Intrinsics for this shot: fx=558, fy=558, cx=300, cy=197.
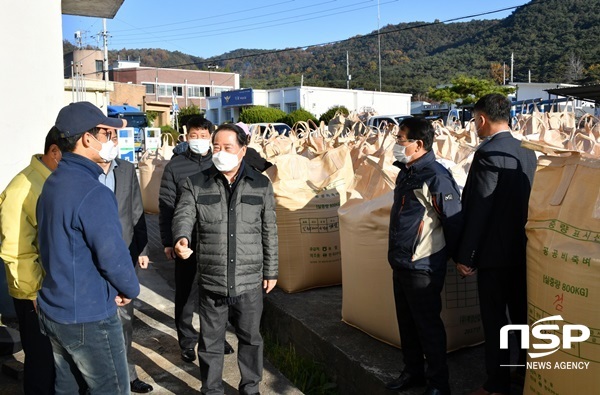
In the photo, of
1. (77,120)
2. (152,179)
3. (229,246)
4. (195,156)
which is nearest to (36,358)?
(229,246)

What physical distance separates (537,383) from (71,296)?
197 centimetres

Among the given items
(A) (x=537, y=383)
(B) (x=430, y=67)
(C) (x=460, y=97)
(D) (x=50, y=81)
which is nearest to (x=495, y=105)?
(A) (x=537, y=383)

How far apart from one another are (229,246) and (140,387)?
1150 mm

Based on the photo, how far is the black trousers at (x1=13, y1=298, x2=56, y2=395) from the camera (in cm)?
285

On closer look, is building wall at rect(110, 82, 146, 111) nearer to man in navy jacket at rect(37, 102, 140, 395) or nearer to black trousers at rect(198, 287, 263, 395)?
black trousers at rect(198, 287, 263, 395)

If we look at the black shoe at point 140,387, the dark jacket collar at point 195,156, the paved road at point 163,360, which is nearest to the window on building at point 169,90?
the paved road at point 163,360

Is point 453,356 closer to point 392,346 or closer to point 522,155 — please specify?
point 392,346

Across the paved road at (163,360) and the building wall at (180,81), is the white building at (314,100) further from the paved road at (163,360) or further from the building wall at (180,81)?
the paved road at (163,360)

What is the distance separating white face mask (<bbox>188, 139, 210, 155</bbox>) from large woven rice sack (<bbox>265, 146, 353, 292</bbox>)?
0.74 metres

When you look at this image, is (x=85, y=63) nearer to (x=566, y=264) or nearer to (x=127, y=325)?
(x=127, y=325)

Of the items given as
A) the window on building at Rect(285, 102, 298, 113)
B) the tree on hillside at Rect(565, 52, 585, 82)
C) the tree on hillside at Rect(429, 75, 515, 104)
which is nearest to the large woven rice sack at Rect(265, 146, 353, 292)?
the tree on hillside at Rect(429, 75, 515, 104)

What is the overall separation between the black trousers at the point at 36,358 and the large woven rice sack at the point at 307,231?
2.06 m

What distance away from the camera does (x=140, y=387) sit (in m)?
3.42

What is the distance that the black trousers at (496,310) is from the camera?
267 centimetres
